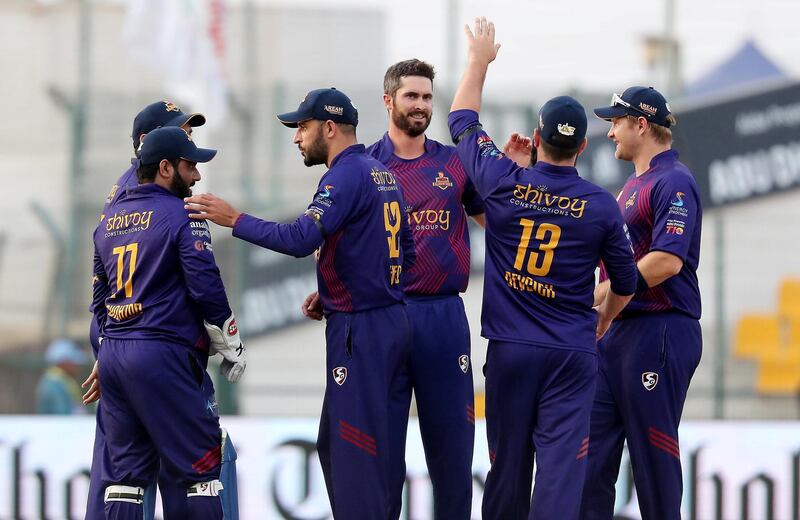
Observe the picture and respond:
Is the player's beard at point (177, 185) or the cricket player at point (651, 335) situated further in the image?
the cricket player at point (651, 335)

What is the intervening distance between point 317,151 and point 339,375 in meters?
1.09

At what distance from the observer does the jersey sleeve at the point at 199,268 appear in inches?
242

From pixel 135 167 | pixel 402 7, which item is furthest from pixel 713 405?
pixel 135 167

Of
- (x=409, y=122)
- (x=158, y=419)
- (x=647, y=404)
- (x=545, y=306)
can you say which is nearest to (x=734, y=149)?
(x=647, y=404)

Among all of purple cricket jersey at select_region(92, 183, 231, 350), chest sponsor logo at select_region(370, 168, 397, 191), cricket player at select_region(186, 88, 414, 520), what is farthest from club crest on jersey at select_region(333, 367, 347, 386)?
chest sponsor logo at select_region(370, 168, 397, 191)

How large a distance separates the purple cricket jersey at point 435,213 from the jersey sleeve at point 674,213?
91 cm

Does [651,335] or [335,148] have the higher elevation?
[335,148]

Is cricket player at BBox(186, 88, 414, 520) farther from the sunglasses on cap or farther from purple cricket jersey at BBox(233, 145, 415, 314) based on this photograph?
the sunglasses on cap

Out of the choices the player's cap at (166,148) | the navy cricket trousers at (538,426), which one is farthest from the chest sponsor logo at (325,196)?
the navy cricket trousers at (538,426)

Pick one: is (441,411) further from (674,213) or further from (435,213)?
(674,213)

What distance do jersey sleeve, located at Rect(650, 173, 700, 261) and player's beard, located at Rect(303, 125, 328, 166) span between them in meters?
1.66

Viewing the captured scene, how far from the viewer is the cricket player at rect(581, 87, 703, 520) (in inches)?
262

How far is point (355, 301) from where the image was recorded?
6.33m

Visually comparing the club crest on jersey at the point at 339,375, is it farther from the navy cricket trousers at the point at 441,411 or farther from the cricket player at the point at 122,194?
the cricket player at the point at 122,194
